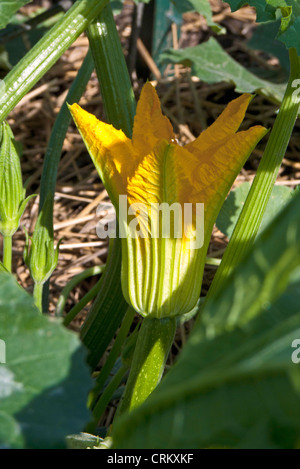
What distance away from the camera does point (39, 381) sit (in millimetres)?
576

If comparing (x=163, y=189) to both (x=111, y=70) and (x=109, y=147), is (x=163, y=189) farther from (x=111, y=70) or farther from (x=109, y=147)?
(x=111, y=70)

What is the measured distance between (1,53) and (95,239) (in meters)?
0.64

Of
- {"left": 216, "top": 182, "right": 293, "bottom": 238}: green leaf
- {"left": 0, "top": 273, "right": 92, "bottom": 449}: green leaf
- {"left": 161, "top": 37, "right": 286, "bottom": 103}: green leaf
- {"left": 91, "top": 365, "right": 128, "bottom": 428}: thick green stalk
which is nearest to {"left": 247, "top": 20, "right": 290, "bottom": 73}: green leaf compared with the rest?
{"left": 161, "top": 37, "right": 286, "bottom": 103}: green leaf

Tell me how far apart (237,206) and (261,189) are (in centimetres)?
40

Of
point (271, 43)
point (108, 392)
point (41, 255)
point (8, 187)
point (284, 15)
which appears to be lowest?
point (108, 392)

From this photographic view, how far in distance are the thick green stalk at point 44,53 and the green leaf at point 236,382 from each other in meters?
0.57

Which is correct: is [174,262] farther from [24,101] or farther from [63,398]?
[24,101]

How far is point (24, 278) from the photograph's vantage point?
4.82 ft

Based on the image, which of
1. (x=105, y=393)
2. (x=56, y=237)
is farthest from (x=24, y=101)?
(x=105, y=393)

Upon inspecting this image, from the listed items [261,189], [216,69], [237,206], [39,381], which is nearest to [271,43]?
[216,69]

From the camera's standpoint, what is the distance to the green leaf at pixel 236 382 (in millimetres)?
423

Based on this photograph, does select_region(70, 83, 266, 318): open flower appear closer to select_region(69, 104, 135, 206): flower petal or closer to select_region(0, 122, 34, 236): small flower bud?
select_region(69, 104, 135, 206): flower petal

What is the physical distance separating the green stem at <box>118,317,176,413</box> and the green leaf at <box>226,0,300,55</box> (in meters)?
0.42

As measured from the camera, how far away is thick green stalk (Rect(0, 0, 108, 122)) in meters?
0.89
